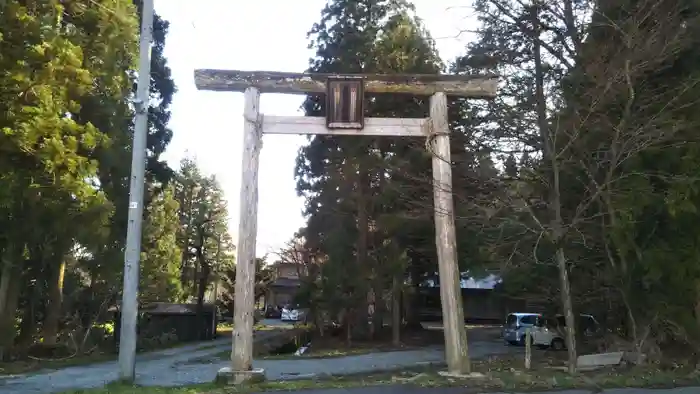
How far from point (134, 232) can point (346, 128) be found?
14.9 ft

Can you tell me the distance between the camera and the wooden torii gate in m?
11.6

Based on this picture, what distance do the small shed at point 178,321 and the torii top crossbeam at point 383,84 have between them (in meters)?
17.5

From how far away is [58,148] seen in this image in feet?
45.9

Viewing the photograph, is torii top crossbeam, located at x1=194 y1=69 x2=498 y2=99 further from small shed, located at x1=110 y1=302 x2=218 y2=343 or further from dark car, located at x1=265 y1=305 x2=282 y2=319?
dark car, located at x1=265 y1=305 x2=282 y2=319

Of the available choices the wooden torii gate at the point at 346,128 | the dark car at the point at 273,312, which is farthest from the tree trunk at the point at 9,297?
the dark car at the point at 273,312

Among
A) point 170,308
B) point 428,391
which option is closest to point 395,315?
point 170,308

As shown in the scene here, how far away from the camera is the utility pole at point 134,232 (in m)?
10.6

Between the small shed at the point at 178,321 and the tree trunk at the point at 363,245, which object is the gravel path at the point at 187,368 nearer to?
the tree trunk at the point at 363,245

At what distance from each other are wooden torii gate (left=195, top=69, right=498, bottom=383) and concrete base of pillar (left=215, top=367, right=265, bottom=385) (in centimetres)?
16

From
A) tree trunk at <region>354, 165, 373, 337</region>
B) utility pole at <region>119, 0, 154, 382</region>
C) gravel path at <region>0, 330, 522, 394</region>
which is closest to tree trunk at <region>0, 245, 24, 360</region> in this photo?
gravel path at <region>0, 330, 522, 394</region>

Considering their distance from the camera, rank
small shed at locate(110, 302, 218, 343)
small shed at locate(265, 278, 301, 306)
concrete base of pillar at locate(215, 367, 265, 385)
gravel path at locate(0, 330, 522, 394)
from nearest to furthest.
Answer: concrete base of pillar at locate(215, 367, 265, 385)
gravel path at locate(0, 330, 522, 394)
small shed at locate(110, 302, 218, 343)
small shed at locate(265, 278, 301, 306)

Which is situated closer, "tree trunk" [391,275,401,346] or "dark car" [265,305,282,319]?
"tree trunk" [391,275,401,346]

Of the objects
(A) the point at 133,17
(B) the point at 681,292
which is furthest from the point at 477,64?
(A) the point at 133,17

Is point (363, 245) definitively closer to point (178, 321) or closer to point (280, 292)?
point (178, 321)
